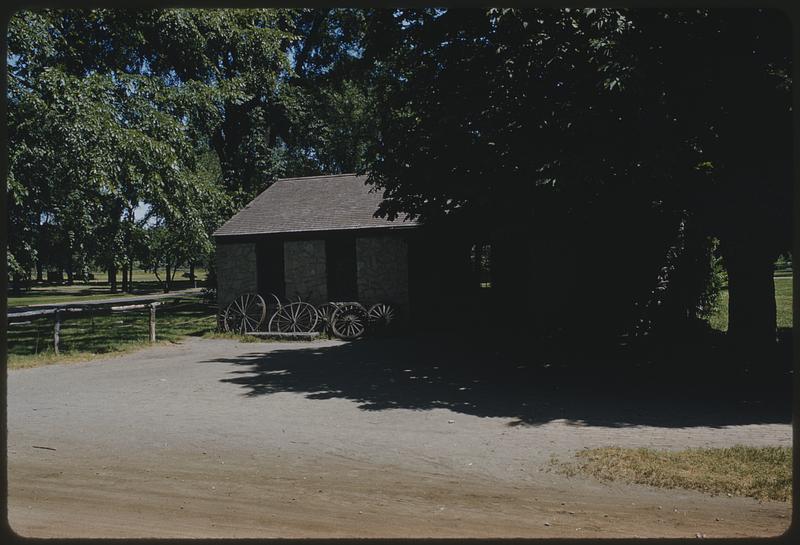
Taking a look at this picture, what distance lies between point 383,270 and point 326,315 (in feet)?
7.64

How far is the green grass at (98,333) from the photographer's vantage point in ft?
54.3

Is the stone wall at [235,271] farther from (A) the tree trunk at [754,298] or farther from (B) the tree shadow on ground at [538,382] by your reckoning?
(A) the tree trunk at [754,298]

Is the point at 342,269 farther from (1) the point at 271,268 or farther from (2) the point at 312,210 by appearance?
(1) the point at 271,268

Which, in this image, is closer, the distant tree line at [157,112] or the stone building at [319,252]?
the distant tree line at [157,112]

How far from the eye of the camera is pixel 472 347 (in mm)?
16969

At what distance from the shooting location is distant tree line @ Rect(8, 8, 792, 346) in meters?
10.4

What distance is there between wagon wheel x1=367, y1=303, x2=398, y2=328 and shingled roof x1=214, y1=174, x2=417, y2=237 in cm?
262

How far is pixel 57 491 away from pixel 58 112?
11796 mm

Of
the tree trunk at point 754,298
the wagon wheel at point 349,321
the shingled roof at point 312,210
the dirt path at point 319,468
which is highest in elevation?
the shingled roof at point 312,210

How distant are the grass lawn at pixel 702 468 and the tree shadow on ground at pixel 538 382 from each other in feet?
4.77

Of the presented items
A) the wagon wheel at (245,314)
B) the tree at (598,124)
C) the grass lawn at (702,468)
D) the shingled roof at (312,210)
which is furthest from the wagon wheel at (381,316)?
the grass lawn at (702,468)

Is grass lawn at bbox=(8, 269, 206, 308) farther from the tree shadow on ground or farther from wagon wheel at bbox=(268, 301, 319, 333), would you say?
the tree shadow on ground

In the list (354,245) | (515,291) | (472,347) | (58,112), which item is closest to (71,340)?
(58,112)

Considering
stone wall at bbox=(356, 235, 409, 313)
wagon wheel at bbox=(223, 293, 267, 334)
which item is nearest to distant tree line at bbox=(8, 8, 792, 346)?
wagon wheel at bbox=(223, 293, 267, 334)
